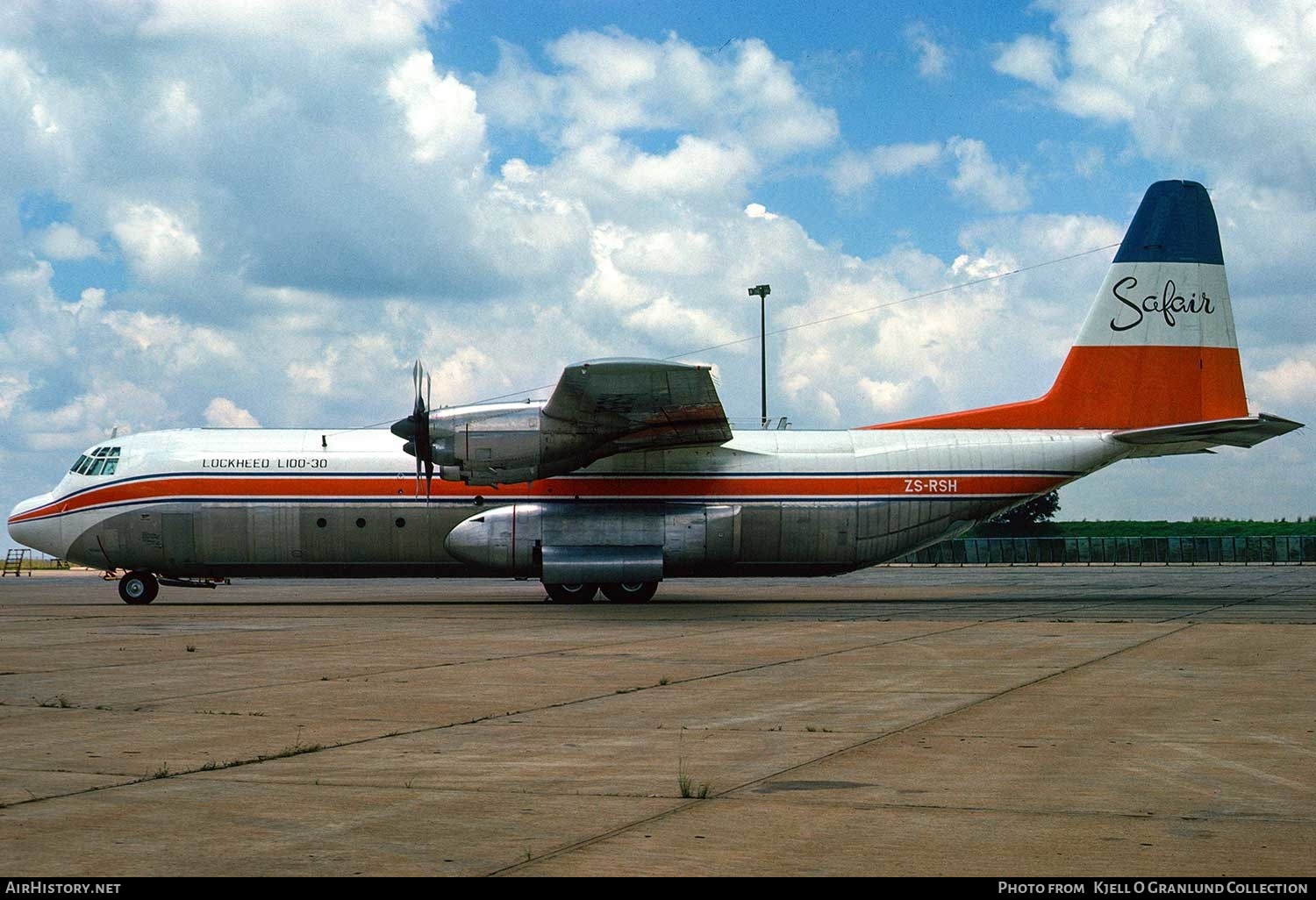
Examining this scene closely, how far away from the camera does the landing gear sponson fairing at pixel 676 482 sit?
28.8 meters

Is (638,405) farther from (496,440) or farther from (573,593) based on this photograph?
(573,593)

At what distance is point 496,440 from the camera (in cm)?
2688

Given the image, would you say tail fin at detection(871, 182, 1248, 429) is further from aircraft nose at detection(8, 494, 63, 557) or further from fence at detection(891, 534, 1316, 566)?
fence at detection(891, 534, 1316, 566)

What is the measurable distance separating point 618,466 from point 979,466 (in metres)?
8.83

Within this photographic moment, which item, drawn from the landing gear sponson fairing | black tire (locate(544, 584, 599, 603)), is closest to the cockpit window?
the landing gear sponson fairing

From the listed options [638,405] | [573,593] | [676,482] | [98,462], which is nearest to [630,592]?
[573,593]

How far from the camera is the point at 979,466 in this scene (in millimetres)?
29938

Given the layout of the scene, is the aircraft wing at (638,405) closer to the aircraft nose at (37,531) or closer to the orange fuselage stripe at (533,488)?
the orange fuselage stripe at (533,488)

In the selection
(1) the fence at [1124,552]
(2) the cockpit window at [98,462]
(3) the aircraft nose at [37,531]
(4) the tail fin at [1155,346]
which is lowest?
(1) the fence at [1124,552]

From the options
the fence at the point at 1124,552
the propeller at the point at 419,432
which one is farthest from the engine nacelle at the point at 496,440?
the fence at the point at 1124,552

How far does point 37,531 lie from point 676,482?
15.8m

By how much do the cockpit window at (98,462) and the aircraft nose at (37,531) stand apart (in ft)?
3.43

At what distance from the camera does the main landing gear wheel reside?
2989cm
